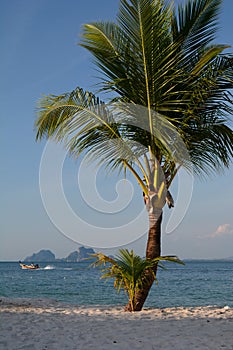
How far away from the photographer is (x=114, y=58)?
893cm

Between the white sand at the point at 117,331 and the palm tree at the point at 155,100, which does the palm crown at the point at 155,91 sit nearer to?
the palm tree at the point at 155,100

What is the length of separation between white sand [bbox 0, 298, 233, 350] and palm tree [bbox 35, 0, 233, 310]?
1580 mm

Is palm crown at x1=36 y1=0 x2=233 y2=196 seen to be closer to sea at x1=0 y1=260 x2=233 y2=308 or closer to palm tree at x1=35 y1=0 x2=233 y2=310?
palm tree at x1=35 y1=0 x2=233 y2=310

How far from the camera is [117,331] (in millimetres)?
6254

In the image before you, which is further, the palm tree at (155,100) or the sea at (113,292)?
the sea at (113,292)

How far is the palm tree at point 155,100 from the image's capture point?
28.1ft

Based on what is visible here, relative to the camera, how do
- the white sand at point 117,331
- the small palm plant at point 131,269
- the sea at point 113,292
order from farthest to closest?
the sea at point 113,292 < the small palm plant at point 131,269 < the white sand at point 117,331

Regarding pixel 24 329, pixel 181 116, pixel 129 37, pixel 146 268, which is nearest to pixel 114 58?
pixel 129 37

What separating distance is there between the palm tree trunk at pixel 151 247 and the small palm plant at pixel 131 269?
0.21ft

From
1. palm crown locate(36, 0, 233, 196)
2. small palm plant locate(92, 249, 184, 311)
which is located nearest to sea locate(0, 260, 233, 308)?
small palm plant locate(92, 249, 184, 311)

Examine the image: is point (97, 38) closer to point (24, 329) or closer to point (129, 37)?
point (129, 37)

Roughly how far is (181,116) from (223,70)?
1290mm

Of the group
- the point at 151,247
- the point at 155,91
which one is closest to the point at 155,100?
the point at 155,91

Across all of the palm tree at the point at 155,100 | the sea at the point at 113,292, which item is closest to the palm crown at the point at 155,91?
the palm tree at the point at 155,100
